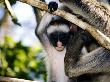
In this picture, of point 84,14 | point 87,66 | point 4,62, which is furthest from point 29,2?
point 4,62

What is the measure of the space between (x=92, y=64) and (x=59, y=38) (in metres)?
0.90

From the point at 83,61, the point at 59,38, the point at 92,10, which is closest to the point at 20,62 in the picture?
the point at 59,38

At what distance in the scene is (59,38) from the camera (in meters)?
8.91

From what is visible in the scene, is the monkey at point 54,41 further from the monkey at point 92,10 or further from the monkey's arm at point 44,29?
the monkey at point 92,10

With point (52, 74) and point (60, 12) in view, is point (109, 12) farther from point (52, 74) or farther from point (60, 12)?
point (52, 74)

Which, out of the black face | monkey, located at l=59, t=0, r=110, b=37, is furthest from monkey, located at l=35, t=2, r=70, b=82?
monkey, located at l=59, t=0, r=110, b=37

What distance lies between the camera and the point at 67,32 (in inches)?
355

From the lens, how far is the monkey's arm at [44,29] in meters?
9.00

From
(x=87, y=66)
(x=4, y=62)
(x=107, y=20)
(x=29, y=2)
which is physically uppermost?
(x=29, y=2)

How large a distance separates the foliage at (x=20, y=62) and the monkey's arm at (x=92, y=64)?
1928 mm

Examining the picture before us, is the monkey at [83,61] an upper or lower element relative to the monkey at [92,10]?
lower

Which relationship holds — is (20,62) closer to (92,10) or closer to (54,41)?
(54,41)

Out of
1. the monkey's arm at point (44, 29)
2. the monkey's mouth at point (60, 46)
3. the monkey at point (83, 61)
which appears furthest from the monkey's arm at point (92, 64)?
the monkey's arm at point (44, 29)

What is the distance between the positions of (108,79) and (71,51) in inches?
45.6
